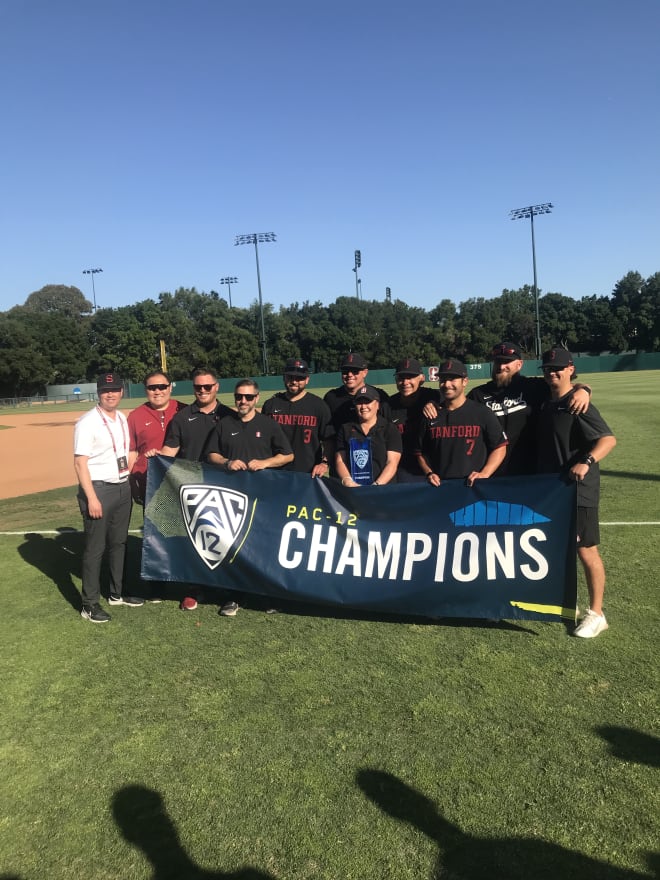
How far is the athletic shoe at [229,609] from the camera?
521cm

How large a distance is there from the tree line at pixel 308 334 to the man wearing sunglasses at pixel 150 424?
69899 millimetres

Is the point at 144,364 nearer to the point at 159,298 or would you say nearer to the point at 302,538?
the point at 159,298

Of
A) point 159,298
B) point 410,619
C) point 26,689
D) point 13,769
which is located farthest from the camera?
point 159,298

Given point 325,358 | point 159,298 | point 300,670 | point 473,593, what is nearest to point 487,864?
point 300,670

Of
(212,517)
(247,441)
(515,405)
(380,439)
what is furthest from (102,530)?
(515,405)

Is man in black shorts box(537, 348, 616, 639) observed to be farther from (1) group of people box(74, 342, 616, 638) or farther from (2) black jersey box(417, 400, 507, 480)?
(2) black jersey box(417, 400, 507, 480)

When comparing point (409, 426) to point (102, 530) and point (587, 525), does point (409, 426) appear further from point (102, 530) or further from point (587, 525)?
point (102, 530)

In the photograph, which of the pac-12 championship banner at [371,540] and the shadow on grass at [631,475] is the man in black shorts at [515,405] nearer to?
the pac-12 championship banner at [371,540]

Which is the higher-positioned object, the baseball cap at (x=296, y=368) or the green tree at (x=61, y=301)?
the green tree at (x=61, y=301)

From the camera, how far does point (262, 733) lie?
11.3ft

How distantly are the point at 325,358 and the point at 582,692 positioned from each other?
8199 cm

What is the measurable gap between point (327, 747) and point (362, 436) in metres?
2.51

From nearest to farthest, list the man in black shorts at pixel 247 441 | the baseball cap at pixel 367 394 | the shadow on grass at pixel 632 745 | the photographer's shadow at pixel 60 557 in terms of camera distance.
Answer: the shadow on grass at pixel 632 745 < the baseball cap at pixel 367 394 < the man in black shorts at pixel 247 441 < the photographer's shadow at pixel 60 557

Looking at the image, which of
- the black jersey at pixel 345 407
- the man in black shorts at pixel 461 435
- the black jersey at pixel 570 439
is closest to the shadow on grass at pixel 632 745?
the black jersey at pixel 570 439
